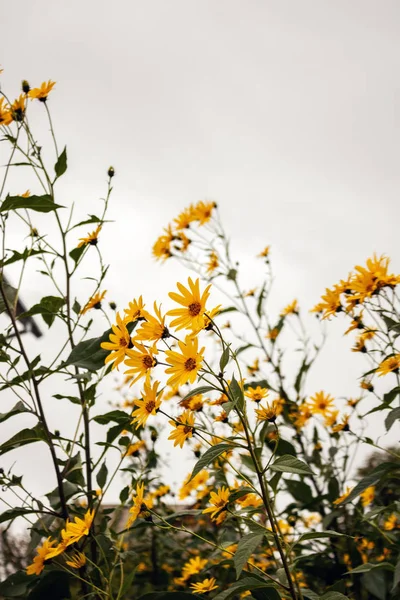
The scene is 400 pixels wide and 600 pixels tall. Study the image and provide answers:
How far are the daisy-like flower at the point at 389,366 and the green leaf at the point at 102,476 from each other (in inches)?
34.7

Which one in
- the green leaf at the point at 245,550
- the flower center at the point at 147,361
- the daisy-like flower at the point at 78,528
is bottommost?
the green leaf at the point at 245,550

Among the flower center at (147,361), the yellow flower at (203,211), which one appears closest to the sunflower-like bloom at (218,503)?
the flower center at (147,361)

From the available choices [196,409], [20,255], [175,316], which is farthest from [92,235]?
[175,316]

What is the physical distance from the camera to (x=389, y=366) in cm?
166

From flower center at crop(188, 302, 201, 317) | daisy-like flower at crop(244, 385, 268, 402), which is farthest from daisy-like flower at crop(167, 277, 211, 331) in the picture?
daisy-like flower at crop(244, 385, 268, 402)

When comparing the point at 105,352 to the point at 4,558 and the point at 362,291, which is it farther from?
the point at 4,558

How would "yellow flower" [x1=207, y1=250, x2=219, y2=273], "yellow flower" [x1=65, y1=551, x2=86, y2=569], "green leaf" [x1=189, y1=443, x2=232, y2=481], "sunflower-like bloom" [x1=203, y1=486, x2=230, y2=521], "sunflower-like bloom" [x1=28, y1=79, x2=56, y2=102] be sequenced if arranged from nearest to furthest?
"green leaf" [x1=189, y1=443, x2=232, y2=481] < "sunflower-like bloom" [x1=203, y1=486, x2=230, y2=521] < "yellow flower" [x1=65, y1=551, x2=86, y2=569] < "sunflower-like bloom" [x1=28, y1=79, x2=56, y2=102] < "yellow flower" [x1=207, y1=250, x2=219, y2=273]

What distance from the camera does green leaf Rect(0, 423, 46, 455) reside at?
1465 millimetres

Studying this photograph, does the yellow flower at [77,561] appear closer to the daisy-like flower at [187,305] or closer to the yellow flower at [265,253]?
the daisy-like flower at [187,305]

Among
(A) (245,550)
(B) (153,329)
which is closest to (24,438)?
(B) (153,329)

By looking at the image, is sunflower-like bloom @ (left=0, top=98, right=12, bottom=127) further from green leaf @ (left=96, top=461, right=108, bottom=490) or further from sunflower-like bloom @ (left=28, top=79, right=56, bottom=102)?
green leaf @ (left=96, top=461, right=108, bottom=490)

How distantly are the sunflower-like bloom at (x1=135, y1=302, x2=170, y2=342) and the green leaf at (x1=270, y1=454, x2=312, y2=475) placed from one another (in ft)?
1.09

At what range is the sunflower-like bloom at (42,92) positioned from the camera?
1.84 meters

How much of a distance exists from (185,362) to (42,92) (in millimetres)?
1226
